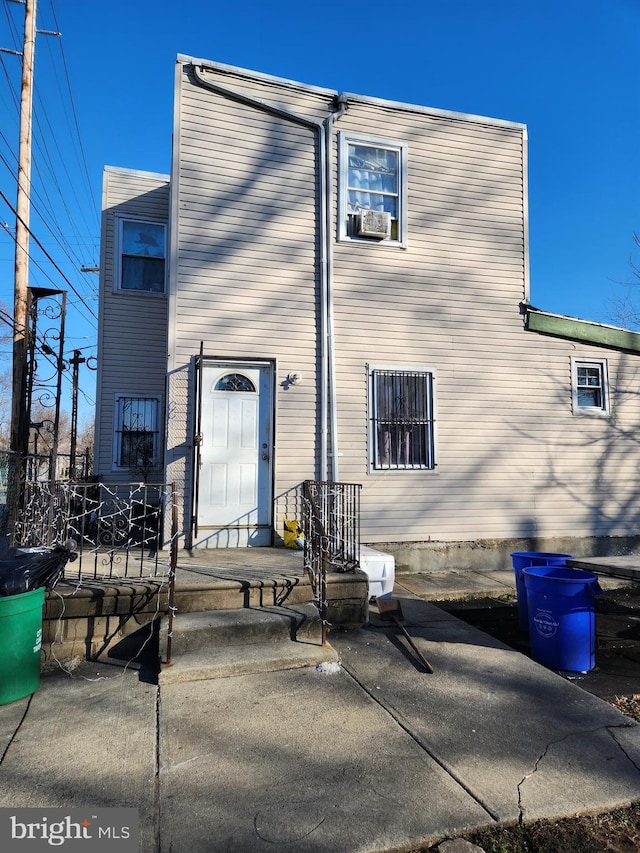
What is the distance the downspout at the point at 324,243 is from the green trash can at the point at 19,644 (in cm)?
390

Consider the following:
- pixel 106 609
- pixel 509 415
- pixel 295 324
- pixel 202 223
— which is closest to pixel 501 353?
pixel 509 415

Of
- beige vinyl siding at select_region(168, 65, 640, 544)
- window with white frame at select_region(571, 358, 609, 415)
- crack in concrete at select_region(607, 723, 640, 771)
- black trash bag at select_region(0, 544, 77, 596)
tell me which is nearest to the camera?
crack in concrete at select_region(607, 723, 640, 771)

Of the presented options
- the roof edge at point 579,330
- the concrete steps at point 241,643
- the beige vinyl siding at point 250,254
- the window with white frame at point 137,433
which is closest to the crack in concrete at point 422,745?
the concrete steps at point 241,643

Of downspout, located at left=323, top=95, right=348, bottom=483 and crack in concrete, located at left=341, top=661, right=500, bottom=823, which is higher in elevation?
downspout, located at left=323, top=95, right=348, bottom=483

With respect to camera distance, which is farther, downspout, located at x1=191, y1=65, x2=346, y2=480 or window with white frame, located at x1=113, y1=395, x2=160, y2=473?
window with white frame, located at x1=113, y1=395, x2=160, y2=473

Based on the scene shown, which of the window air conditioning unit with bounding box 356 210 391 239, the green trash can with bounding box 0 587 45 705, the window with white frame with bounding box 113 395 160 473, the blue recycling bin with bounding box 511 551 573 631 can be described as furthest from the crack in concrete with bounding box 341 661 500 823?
the window with white frame with bounding box 113 395 160 473

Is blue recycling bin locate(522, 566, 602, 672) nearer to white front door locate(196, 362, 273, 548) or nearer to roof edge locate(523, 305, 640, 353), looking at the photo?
white front door locate(196, 362, 273, 548)

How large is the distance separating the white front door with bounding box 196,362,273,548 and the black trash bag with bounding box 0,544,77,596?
238 cm

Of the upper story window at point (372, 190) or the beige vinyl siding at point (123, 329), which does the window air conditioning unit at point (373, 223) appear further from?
the beige vinyl siding at point (123, 329)

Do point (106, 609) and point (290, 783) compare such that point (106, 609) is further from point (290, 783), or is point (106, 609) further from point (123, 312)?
point (123, 312)

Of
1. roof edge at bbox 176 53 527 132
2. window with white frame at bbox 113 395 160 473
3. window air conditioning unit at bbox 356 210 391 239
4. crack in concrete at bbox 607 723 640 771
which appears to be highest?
roof edge at bbox 176 53 527 132

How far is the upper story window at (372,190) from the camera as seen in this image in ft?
23.9

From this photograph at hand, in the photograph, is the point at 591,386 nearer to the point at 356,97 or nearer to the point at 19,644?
the point at 356,97

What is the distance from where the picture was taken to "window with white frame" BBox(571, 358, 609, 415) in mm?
8172
